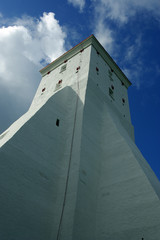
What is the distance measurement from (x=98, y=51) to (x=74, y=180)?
433 inches

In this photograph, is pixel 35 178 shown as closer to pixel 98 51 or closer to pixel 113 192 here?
pixel 113 192

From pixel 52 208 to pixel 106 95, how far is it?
24.6 feet

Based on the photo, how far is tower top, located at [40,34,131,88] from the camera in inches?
591

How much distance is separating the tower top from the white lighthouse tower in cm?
611

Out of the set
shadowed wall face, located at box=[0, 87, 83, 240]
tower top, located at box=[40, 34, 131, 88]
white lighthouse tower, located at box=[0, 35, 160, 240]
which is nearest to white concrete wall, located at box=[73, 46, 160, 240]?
white lighthouse tower, located at box=[0, 35, 160, 240]

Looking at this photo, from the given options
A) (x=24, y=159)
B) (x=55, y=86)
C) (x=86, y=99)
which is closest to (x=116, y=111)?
(x=86, y=99)

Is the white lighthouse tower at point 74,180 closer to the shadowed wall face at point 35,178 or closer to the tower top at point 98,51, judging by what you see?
the shadowed wall face at point 35,178

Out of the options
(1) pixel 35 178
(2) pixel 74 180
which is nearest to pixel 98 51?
(2) pixel 74 180

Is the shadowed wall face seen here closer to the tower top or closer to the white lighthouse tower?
the white lighthouse tower

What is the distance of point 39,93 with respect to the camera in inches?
547

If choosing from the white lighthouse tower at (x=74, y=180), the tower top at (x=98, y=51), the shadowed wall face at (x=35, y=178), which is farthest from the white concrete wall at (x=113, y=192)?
the tower top at (x=98, y=51)

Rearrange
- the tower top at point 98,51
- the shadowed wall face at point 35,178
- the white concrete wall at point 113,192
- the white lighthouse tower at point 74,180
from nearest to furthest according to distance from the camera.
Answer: the shadowed wall face at point 35,178
the white lighthouse tower at point 74,180
the white concrete wall at point 113,192
the tower top at point 98,51

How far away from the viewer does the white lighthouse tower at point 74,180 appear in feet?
18.4

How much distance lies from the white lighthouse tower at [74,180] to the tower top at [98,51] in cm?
611
